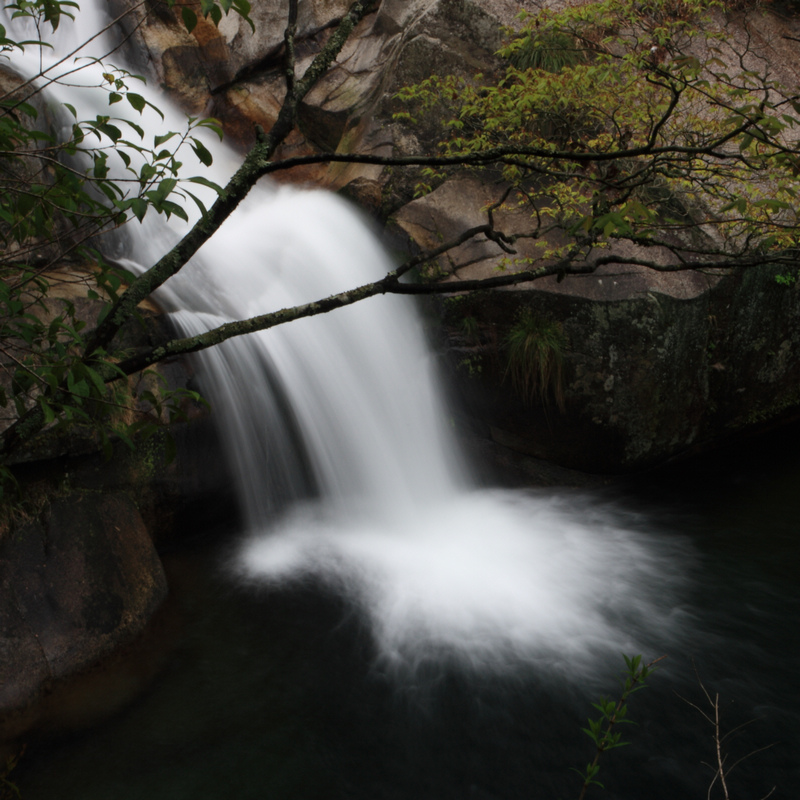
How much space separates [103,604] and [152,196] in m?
3.09

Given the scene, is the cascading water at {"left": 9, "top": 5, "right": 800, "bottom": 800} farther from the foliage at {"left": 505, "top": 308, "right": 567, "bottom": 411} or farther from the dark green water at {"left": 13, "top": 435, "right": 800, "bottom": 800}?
the foliage at {"left": 505, "top": 308, "right": 567, "bottom": 411}

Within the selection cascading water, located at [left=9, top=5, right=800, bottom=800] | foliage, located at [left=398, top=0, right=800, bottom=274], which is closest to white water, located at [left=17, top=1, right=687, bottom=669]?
cascading water, located at [left=9, top=5, right=800, bottom=800]

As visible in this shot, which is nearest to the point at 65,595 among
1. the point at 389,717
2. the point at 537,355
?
the point at 389,717

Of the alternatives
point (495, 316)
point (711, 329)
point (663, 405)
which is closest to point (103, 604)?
point (495, 316)

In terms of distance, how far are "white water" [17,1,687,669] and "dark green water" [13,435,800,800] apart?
0.71 ft

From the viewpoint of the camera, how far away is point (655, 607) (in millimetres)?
4230

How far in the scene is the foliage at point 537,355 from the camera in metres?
5.90

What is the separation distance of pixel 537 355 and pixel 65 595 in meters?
4.55

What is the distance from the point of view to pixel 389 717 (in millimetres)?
3277

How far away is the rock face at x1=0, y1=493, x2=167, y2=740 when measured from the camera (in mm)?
3246

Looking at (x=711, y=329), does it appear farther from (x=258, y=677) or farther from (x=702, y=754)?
(x=258, y=677)

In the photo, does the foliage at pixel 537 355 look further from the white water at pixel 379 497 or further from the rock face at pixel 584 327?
the white water at pixel 379 497

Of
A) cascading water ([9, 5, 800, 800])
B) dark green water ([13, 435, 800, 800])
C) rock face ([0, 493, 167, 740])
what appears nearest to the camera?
dark green water ([13, 435, 800, 800])

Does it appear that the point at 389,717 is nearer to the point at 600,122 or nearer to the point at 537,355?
the point at 537,355
